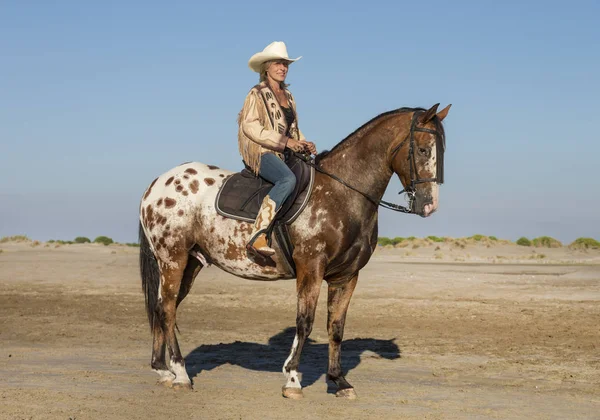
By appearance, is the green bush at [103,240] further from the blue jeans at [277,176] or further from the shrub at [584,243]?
the blue jeans at [277,176]

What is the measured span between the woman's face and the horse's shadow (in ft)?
12.7

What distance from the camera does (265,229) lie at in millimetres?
8938

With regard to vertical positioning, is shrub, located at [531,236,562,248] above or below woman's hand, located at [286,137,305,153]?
below

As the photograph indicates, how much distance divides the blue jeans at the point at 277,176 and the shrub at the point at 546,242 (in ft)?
138

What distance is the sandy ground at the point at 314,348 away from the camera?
28.2 feet

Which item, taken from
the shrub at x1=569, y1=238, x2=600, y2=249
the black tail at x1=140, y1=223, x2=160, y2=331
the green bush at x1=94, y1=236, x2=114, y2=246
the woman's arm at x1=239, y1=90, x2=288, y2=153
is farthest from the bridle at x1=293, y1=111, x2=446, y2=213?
the green bush at x1=94, y1=236, x2=114, y2=246

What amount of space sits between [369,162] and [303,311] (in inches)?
74.8

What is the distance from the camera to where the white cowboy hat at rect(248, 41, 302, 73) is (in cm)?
920

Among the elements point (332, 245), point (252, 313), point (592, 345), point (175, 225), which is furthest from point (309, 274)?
point (252, 313)

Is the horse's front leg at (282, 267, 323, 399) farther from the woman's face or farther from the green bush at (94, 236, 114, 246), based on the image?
the green bush at (94, 236, 114, 246)

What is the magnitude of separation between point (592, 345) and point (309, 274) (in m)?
7.11

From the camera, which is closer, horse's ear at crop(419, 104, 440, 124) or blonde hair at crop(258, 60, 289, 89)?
horse's ear at crop(419, 104, 440, 124)

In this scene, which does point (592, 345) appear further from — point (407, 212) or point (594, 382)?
point (407, 212)

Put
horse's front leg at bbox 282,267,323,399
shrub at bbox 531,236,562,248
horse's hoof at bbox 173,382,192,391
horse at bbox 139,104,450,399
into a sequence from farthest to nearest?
1. shrub at bbox 531,236,562,248
2. horse's hoof at bbox 173,382,192,391
3. horse's front leg at bbox 282,267,323,399
4. horse at bbox 139,104,450,399
